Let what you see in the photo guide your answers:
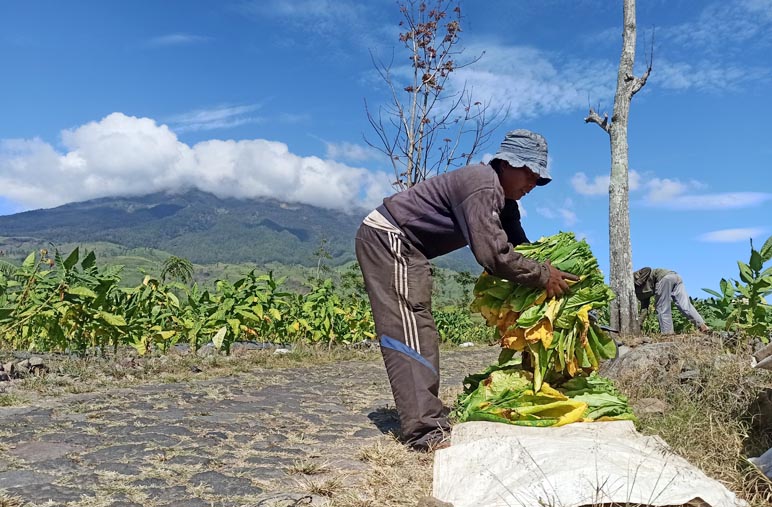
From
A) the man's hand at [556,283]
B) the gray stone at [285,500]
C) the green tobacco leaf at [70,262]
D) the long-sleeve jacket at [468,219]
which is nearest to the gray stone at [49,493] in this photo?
the gray stone at [285,500]

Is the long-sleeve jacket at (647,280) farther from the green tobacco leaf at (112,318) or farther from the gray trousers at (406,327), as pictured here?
the green tobacco leaf at (112,318)

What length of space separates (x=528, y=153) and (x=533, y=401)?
1500mm

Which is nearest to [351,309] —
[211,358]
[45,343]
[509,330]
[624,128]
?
[211,358]

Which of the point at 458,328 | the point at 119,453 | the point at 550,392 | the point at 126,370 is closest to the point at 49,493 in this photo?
the point at 119,453

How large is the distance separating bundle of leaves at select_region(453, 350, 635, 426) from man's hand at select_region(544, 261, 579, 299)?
1.78 ft

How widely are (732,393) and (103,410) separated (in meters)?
4.31

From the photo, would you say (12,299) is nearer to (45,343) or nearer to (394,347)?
(45,343)

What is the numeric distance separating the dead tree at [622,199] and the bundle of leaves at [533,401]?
7810 mm

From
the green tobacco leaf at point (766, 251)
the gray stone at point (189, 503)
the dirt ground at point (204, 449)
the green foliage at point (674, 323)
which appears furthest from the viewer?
the green foliage at point (674, 323)

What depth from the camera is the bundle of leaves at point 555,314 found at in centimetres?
371

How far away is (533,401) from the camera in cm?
368

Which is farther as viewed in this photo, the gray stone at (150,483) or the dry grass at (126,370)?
the dry grass at (126,370)

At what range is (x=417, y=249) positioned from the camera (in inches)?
163

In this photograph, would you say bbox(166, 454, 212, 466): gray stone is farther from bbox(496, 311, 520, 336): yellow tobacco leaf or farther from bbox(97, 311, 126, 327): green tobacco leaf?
bbox(97, 311, 126, 327): green tobacco leaf
